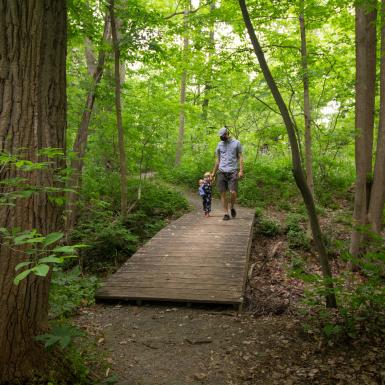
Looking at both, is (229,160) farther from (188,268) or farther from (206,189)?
(188,268)

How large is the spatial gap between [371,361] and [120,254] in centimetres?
620

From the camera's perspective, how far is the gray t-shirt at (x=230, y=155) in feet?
28.9

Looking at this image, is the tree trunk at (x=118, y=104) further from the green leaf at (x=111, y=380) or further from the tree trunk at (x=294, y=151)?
the green leaf at (x=111, y=380)

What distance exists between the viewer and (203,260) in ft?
23.2

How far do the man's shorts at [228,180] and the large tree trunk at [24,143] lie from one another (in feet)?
18.7

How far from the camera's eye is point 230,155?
882 centimetres

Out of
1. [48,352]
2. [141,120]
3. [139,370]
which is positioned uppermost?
[141,120]

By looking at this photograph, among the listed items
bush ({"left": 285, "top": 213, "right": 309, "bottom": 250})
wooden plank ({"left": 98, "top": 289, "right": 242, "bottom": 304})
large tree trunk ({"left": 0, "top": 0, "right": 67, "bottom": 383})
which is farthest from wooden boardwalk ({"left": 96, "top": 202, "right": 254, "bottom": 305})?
large tree trunk ({"left": 0, "top": 0, "right": 67, "bottom": 383})

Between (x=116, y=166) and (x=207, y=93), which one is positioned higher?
(x=207, y=93)

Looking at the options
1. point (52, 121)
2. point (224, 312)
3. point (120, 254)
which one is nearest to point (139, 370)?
point (224, 312)

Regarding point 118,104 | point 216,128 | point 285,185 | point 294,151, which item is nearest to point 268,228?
point 216,128

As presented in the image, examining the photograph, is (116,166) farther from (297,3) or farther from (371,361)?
(371,361)

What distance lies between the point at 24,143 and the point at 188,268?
417cm

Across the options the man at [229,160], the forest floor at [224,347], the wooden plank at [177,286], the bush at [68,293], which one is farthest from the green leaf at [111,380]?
the man at [229,160]
